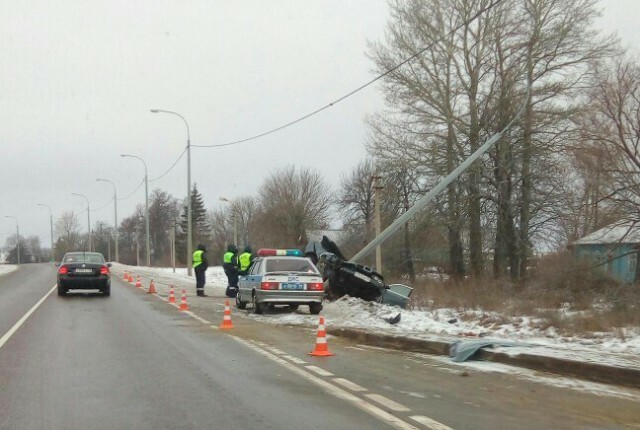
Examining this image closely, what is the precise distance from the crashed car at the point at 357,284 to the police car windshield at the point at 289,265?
228 cm

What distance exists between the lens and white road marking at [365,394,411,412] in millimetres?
6211

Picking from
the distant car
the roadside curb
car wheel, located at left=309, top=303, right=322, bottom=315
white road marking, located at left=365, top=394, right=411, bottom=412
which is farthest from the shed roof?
the distant car

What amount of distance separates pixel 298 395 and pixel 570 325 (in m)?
8.70

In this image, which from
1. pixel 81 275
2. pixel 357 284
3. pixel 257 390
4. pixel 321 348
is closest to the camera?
pixel 257 390

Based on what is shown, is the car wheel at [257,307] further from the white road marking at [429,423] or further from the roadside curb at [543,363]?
the white road marking at [429,423]

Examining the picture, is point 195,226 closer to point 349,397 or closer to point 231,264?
point 231,264

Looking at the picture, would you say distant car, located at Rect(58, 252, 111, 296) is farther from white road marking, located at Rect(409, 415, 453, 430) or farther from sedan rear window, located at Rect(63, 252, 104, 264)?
white road marking, located at Rect(409, 415, 453, 430)

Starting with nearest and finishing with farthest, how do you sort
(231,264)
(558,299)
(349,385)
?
(349,385) < (558,299) < (231,264)

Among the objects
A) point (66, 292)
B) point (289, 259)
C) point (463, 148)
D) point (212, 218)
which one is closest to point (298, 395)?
point (289, 259)

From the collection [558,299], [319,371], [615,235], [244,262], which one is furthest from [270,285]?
[615,235]

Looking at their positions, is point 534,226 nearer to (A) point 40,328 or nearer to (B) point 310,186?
(A) point 40,328

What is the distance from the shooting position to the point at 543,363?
27.6ft

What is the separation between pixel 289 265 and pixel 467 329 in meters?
4.73

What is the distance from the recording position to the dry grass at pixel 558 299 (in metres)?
14.1
